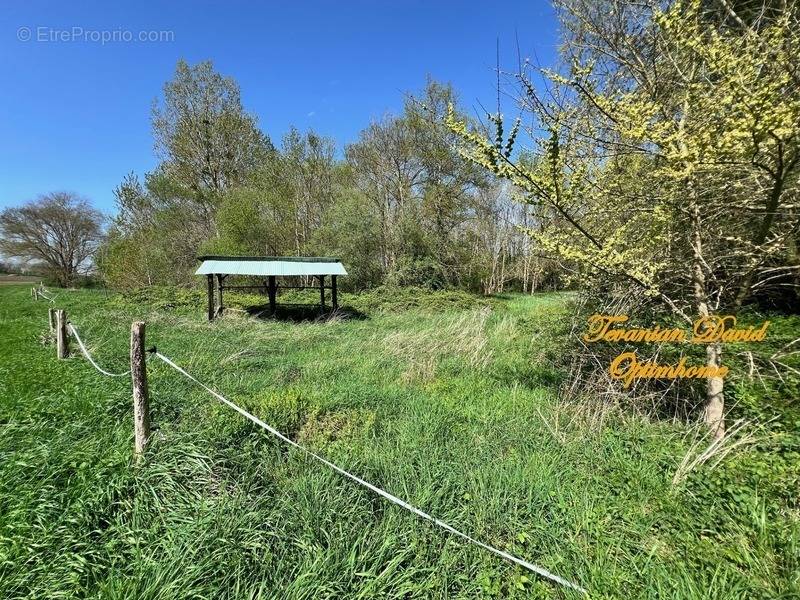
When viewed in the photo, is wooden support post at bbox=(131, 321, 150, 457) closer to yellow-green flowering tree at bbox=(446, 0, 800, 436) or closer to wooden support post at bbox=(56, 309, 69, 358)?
yellow-green flowering tree at bbox=(446, 0, 800, 436)

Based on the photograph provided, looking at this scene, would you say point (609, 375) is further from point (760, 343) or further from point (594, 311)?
point (760, 343)

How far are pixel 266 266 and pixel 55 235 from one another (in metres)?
37.0

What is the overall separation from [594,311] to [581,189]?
2526 mm

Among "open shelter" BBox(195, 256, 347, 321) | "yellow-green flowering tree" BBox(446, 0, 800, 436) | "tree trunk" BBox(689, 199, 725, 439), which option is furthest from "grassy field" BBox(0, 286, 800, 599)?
"open shelter" BBox(195, 256, 347, 321)

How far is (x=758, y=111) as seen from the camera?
2225 millimetres

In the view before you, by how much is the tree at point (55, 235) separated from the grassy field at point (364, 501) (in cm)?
4261

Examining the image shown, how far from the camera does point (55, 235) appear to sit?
36625 mm

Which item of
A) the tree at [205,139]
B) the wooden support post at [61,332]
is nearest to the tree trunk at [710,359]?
the wooden support post at [61,332]

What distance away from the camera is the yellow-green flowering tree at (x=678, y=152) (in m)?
2.43

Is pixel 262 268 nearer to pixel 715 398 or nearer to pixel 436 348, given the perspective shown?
pixel 436 348

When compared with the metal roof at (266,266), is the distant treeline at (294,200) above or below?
above

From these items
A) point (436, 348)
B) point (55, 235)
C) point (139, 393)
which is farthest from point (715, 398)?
point (55, 235)

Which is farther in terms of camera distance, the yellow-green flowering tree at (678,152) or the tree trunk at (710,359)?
the tree trunk at (710,359)

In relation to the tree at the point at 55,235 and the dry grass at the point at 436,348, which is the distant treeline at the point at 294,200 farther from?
the tree at the point at 55,235
